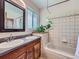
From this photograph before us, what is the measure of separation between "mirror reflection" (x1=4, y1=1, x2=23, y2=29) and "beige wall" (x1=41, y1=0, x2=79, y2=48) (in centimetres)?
152

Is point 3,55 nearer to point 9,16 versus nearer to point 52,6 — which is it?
point 9,16

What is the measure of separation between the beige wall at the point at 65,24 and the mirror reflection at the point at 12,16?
1523mm

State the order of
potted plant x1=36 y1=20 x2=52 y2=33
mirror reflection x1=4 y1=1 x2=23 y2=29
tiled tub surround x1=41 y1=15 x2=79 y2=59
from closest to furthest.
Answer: mirror reflection x1=4 y1=1 x2=23 y2=29
tiled tub surround x1=41 y1=15 x2=79 y2=59
potted plant x1=36 y1=20 x2=52 y2=33

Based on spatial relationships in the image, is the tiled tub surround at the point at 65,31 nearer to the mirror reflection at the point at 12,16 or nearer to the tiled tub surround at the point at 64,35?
the tiled tub surround at the point at 64,35

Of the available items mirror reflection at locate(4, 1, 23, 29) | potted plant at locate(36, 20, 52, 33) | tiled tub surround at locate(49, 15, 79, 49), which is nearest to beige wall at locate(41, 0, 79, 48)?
tiled tub surround at locate(49, 15, 79, 49)

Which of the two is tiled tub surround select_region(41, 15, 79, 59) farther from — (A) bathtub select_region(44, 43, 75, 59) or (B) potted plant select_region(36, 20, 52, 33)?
(B) potted plant select_region(36, 20, 52, 33)

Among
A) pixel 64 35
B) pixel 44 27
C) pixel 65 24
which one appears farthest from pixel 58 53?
pixel 44 27

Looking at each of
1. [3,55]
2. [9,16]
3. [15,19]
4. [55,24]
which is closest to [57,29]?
[55,24]

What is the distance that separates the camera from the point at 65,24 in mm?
3217

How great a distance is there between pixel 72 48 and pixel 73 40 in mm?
281

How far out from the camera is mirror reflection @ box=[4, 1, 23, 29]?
6.77 ft

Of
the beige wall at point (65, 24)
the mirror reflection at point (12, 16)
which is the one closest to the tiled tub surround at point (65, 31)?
the beige wall at point (65, 24)

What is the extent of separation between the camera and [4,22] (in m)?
1.94

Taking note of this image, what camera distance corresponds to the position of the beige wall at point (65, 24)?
2953 mm
